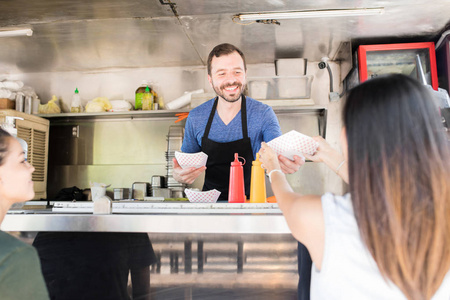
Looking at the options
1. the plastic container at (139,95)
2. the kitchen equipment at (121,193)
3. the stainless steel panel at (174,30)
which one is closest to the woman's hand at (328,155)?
the stainless steel panel at (174,30)

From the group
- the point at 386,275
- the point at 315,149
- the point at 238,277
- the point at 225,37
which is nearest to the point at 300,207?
the point at 386,275

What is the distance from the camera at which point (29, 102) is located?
430 cm

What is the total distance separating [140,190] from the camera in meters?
4.03

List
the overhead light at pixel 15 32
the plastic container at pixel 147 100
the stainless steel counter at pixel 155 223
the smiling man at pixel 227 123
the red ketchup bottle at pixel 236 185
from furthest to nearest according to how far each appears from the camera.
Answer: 1. the plastic container at pixel 147 100
2. the overhead light at pixel 15 32
3. the smiling man at pixel 227 123
4. the red ketchup bottle at pixel 236 185
5. the stainless steel counter at pixel 155 223

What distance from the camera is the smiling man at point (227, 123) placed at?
228 cm

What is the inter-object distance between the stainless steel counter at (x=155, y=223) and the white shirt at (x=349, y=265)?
1.22 ft

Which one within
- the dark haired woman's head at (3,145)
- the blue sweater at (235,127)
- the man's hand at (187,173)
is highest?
the blue sweater at (235,127)

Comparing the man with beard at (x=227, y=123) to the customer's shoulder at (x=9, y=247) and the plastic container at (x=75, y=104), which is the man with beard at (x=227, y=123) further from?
the plastic container at (x=75, y=104)

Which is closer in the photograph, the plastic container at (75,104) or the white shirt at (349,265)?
the white shirt at (349,265)

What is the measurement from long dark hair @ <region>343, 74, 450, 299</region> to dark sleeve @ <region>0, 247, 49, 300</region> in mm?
740

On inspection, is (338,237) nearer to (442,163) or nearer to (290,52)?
(442,163)

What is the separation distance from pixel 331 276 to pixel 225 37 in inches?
122

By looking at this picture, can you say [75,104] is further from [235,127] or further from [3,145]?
[3,145]

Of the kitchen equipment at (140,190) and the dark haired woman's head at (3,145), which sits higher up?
the dark haired woman's head at (3,145)
